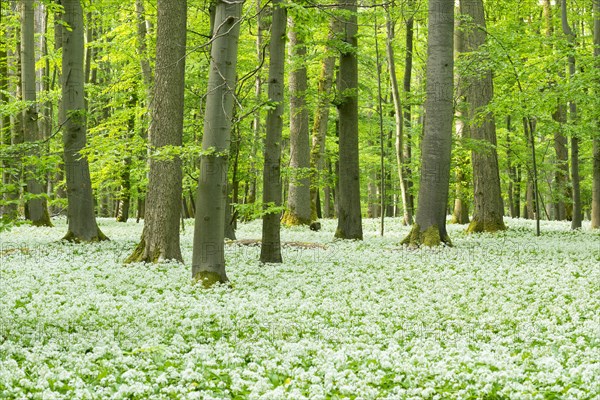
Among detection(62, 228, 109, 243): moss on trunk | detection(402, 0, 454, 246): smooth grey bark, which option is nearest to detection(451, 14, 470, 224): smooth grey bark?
detection(402, 0, 454, 246): smooth grey bark

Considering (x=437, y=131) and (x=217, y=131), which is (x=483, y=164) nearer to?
(x=437, y=131)

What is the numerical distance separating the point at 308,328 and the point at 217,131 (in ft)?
12.2

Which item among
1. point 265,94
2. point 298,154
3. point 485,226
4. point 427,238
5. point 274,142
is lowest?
point 427,238

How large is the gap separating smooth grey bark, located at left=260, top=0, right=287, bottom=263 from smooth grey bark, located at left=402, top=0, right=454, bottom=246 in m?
3.89

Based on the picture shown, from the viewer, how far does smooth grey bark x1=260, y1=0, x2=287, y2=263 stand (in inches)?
468

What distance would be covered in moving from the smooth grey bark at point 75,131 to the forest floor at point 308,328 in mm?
2272

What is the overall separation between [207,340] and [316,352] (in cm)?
134

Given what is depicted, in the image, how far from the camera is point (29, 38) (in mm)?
18641

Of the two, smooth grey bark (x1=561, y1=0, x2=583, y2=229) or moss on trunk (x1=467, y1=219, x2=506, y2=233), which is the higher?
smooth grey bark (x1=561, y1=0, x2=583, y2=229)

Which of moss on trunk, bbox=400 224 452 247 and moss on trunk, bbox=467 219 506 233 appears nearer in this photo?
moss on trunk, bbox=400 224 452 247

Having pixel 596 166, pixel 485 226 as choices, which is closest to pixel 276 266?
pixel 485 226

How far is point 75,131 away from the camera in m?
15.4

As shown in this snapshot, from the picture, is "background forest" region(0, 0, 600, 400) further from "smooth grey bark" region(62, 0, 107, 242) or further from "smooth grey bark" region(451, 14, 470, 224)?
"smooth grey bark" region(451, 14, 470, 224)

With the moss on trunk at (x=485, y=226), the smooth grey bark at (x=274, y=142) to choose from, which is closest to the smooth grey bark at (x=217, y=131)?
the smooth grey bark at (x=274, y=142)
